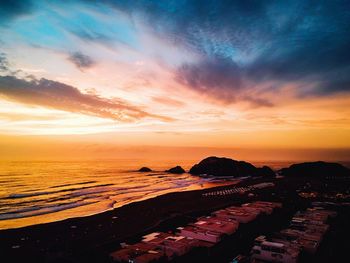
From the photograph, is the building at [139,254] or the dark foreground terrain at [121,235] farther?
the dark foreground terrain at [121,235]

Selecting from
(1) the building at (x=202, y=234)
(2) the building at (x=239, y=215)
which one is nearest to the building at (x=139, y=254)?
(1) the building at (x=202, y=234)

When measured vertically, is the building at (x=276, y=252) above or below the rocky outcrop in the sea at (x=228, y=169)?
below

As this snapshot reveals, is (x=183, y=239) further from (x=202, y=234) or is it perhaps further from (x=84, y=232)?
(x=84, y=232)

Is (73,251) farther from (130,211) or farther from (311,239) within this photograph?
(311,239)

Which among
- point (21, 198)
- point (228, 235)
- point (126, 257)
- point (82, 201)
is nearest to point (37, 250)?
point (126, 257)

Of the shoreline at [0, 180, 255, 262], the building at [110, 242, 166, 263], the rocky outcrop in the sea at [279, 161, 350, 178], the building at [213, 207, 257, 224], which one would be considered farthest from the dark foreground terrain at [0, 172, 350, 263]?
the rocky outcrop in the sea at [279, 161, 350, 178]

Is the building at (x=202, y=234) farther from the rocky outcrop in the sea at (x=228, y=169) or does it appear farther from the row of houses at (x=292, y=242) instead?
the rocky outcrop in the sea at (x=228, y=169)

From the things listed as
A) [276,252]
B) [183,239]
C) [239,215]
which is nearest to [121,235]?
[183,239]
